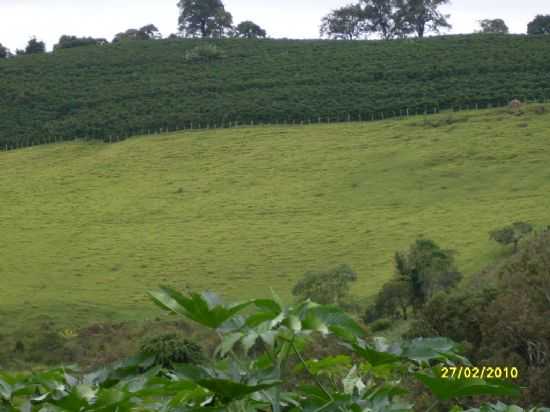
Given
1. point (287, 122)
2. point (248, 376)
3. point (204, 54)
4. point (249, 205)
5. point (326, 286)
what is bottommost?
point (249, 205)

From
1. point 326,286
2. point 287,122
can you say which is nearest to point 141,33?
point 287,122

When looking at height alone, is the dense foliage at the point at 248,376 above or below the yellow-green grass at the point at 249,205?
above

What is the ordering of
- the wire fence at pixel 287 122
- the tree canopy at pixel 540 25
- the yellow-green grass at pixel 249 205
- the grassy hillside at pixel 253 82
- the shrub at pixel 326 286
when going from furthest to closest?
the tree canopy at pixel 540 25
the grassy hillside at pixel 253 82
the wire fence at pixel 287 122
the yellow-green grass at pixel 249 205
the shrub at pixel 326 286

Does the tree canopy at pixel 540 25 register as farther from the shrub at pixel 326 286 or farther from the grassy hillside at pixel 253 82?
the shrub at pixel 326 286

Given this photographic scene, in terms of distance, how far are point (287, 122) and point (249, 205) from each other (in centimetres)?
1587

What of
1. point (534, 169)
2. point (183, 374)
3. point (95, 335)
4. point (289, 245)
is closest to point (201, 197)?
point (289, 245)

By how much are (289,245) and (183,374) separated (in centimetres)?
3482

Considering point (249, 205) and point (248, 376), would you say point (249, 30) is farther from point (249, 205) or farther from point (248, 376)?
point (248, 376)

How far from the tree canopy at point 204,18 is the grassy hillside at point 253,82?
1015 cm

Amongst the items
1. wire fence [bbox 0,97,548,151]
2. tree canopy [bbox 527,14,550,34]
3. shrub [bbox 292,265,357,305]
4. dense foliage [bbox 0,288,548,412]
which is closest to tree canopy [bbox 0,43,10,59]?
wire fence [bbox 0,97,548,151]

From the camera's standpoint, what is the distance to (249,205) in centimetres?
4369

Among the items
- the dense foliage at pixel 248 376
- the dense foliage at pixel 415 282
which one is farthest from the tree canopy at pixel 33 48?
the dense foliage at pixel 248 376

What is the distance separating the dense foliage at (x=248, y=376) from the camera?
9.07ft

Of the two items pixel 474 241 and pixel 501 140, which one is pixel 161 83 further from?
pixel 474 241
